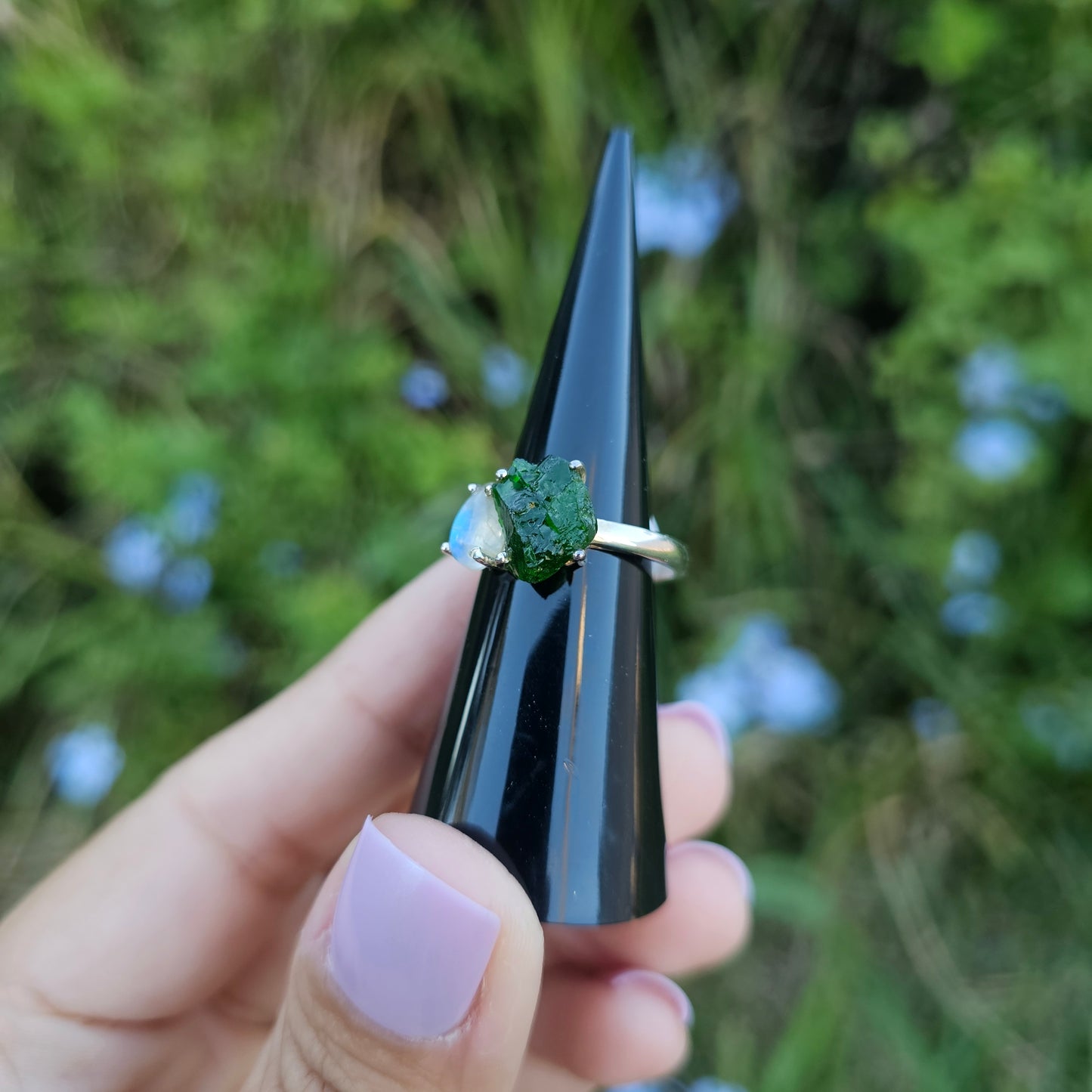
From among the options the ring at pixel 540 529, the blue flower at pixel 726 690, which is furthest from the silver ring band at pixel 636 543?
the blue flower at pixel 726 690

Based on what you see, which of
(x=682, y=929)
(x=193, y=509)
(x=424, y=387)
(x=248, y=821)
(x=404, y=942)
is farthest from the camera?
(x=424, y=387)

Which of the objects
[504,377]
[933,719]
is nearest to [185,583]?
[504,377]

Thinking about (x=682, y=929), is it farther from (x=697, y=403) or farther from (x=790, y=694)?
(x=697, y=403)

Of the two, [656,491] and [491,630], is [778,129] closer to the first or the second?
[656,491]

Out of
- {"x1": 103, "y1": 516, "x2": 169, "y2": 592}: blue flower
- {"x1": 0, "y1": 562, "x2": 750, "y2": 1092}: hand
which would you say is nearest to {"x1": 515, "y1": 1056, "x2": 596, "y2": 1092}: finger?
{"x1": 0, "y1": 562, "x2": 750, "y2": 1092}: hand

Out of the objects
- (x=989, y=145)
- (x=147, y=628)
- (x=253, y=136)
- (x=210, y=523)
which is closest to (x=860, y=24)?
(x=989, y=145)

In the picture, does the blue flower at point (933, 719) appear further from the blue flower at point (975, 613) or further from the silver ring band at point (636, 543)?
the silver ring band at point (636, 543)
